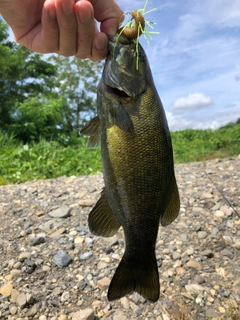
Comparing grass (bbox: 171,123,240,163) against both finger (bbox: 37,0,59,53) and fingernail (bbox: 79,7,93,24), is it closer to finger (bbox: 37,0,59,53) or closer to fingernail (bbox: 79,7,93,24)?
finger (bbox: 37,0,59,53)

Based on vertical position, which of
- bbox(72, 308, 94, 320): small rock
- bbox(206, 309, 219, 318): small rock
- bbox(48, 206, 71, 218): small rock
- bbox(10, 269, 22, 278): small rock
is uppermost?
bbox(48, 206, 71, 218): small rock

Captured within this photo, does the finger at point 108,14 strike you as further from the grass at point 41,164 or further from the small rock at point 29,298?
the grass at point 41,164

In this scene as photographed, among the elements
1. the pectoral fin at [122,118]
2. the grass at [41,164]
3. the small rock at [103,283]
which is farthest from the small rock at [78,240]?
the grass at [41,164]

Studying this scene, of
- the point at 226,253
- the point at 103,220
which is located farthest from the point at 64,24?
the point at 226,253

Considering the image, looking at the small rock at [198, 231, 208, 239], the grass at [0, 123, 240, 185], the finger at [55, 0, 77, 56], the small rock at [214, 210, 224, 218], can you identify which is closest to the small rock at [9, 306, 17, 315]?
the small rock at [198, 231, 208, 239]

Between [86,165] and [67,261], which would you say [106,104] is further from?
[86,165]

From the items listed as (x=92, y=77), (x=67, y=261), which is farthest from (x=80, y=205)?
(x=92, y=77)

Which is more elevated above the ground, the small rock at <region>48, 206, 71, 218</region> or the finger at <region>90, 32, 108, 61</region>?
the finger at <region>90, 32, 108, 61</region>
